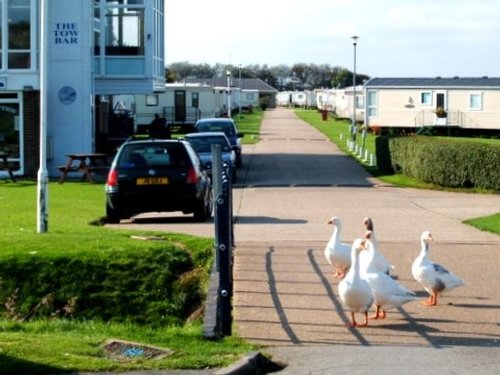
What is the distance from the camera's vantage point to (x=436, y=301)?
1086 cm

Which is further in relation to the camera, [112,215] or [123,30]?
[123,30]

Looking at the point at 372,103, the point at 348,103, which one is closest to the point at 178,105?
the point at 372,103

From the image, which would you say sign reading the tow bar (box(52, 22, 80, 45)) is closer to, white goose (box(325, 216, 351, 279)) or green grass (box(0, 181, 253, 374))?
green grass (box(0, 181, 253, 374))

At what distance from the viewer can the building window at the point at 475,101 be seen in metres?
59.2

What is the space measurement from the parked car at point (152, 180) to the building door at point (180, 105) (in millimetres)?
45291

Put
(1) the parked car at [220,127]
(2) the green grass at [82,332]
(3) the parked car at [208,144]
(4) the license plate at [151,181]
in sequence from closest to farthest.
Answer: (2) the green grass at [82,332]
(4) the license plate at [151,181]
(3) the parked car at [208,144]
(1) the parked car at [220,127]

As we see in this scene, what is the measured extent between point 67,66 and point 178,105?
33157 millimetres

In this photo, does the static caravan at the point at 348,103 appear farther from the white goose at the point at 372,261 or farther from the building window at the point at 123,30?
the white goose at the point at 372,261

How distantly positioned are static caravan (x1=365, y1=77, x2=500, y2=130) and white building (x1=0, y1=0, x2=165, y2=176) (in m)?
28.8

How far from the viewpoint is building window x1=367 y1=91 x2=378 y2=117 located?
62844 mm

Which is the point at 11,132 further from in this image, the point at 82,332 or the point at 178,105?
the point at 178,105

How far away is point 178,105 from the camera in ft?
212

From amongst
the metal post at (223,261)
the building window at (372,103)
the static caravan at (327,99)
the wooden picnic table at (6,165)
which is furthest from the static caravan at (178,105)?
the metal post at (223,261)

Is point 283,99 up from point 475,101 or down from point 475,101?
up
